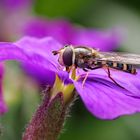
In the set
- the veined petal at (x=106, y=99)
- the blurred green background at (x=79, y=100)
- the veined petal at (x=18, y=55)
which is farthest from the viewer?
the blurred green background at (x=79, y=100)

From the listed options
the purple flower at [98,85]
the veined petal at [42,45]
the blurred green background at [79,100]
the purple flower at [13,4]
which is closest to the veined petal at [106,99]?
the purple flower at [98,85]

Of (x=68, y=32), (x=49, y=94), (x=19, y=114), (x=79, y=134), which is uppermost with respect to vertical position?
(x=49, y=94)

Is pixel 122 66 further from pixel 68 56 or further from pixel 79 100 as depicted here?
pixel 79 100

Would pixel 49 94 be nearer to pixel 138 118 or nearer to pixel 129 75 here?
pixel 129 75

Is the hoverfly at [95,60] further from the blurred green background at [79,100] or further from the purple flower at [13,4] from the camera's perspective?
the purple flower at [13,4]

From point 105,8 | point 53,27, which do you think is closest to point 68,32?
point 53,27

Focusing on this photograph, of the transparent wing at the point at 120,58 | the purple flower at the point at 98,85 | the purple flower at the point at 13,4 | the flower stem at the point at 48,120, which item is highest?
the transparent wing at the point at 120,58

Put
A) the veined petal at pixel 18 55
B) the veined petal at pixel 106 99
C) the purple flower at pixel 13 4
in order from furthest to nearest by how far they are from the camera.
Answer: the purple flower at pixel 13 4, the veined petal at pixel 18 55, the veined petal at pixel 106 99
